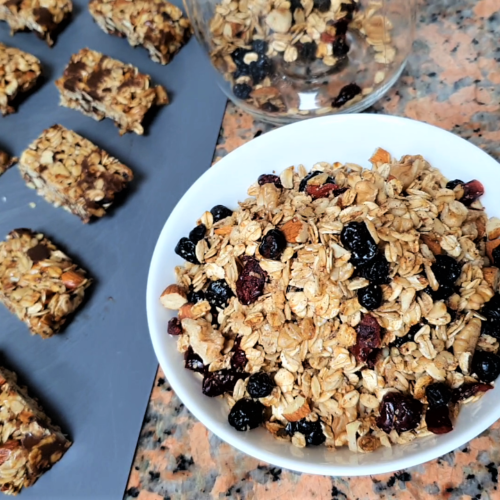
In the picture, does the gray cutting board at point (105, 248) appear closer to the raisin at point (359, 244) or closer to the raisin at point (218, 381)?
the raisin at point (218, 381)

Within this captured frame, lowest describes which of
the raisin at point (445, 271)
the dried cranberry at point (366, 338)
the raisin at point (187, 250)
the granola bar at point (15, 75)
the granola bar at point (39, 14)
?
the dried cranberry at point (366, 338)

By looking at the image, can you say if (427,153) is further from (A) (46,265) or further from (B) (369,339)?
(A) (46,265)

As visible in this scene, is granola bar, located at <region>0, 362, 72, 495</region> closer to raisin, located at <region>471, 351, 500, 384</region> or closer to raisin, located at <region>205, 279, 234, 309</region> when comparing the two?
raisin, located at <region>205, 279, 234, 309</region>

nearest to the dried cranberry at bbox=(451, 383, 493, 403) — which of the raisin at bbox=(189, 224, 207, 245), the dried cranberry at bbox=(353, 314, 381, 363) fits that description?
the dried cranberry at bbox=(353, 314, 381, 363)

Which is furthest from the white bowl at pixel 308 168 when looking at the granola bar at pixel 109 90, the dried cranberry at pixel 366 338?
the granola bar at pixel 109 90

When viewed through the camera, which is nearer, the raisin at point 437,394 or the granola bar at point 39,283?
the raisin at point 437,394

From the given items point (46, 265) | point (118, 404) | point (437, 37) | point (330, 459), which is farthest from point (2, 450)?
point (437, 37)
